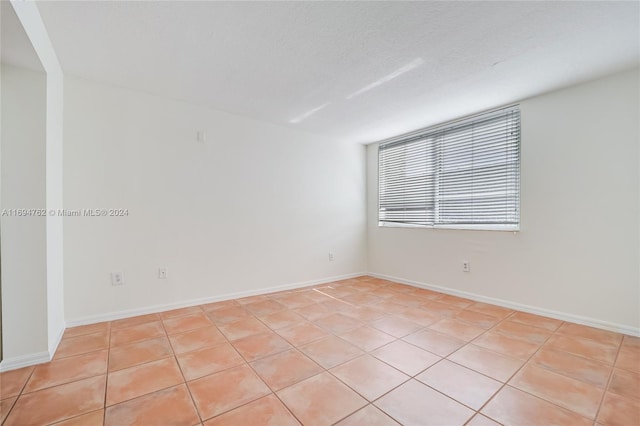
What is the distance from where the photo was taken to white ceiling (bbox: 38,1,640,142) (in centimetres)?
167

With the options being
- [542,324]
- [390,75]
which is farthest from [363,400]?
[390,75]

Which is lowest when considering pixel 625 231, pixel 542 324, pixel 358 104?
pixel 542 324

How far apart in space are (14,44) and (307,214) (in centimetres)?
303

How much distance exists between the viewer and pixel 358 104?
3018 millimetres

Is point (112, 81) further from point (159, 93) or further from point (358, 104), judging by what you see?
point (358, 104)

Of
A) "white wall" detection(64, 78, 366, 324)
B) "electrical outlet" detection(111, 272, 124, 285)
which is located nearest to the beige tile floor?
"electrical outlet" detection(111, 272, 124, 285)

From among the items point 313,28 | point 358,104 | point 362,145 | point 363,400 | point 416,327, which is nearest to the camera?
point 363,400

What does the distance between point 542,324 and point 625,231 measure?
104 cm

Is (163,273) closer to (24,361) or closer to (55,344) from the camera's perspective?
(55,344)

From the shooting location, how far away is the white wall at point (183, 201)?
2.51 meters

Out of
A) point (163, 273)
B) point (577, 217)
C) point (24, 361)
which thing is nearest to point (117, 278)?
point (163, 273)

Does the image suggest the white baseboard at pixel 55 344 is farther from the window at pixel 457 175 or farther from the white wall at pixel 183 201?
the window at pixel 457 175

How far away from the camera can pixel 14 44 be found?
1595 millimetres

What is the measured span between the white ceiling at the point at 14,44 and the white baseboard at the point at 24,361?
1.90 metres
